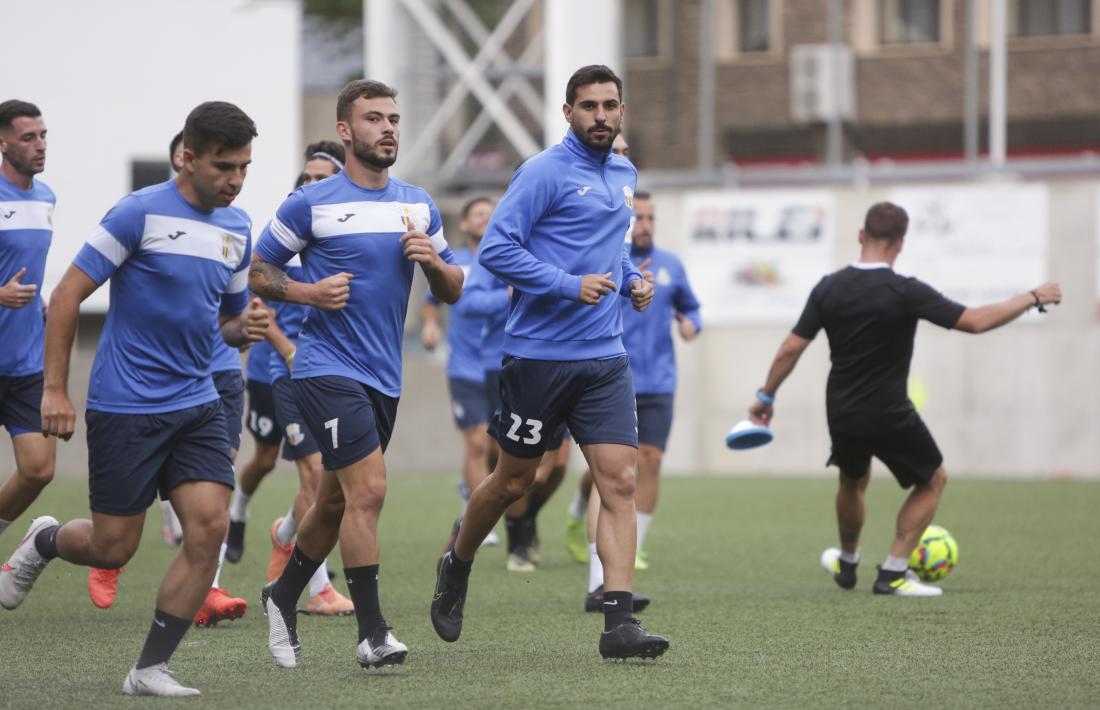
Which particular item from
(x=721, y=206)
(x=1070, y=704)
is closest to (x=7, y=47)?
(x=721, y=206)

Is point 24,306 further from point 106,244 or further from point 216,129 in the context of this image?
point 216,129

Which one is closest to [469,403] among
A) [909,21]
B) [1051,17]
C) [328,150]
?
[328,150]

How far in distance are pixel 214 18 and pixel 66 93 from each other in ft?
7.13

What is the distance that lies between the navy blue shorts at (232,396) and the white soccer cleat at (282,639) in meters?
2.40

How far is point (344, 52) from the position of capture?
1467 inches

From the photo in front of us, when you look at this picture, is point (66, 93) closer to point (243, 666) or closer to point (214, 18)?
point (214, 18)

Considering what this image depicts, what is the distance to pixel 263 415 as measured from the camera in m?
10.1

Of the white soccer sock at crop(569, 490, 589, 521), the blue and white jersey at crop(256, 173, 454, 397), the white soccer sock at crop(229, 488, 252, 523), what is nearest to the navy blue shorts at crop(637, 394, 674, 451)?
the white soccer sock at crop(569, 490, 589, 521)

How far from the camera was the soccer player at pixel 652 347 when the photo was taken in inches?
395

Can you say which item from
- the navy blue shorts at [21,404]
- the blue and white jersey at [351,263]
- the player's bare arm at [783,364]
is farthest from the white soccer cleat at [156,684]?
the player's bare arm at [783,364]

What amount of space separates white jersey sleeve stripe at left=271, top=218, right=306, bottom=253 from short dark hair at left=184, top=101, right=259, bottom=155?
2.16 feet

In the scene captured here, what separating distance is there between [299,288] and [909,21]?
27.7m

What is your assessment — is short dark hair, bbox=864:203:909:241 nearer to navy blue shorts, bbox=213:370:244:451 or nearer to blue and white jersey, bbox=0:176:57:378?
navy blue shorts, bbox=213:370:244:451

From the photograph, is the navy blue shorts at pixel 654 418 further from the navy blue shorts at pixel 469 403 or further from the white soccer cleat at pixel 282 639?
the white soccer cleat at pixel 282 639
